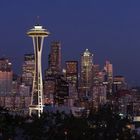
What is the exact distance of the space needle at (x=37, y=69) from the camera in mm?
92812

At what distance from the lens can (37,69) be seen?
97.7 metres

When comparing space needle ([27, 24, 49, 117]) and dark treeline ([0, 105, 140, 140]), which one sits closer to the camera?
dark treeline ([0, 105, 140, 140])

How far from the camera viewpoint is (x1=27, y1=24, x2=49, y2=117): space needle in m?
92.8

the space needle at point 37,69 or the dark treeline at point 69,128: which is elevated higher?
the space needle at point 37,69

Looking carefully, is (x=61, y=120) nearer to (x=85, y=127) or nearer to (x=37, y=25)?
(x=85, y=127)

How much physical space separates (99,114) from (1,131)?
726 centimetres

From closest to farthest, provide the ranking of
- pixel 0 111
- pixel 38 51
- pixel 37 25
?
pixel 0 111
pixel 38 51
pixel 37 25

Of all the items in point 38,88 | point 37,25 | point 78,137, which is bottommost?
point 78,137

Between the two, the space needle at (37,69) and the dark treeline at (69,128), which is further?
the space needle at (37,69)

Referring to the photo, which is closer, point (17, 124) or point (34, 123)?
point (34, 123)

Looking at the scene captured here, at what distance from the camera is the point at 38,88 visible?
98812mm

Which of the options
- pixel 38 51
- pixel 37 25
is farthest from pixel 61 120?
pixel 37 25

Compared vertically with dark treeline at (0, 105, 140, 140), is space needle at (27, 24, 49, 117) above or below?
above

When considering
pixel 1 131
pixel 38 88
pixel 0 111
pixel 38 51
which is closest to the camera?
pixel 1 131
